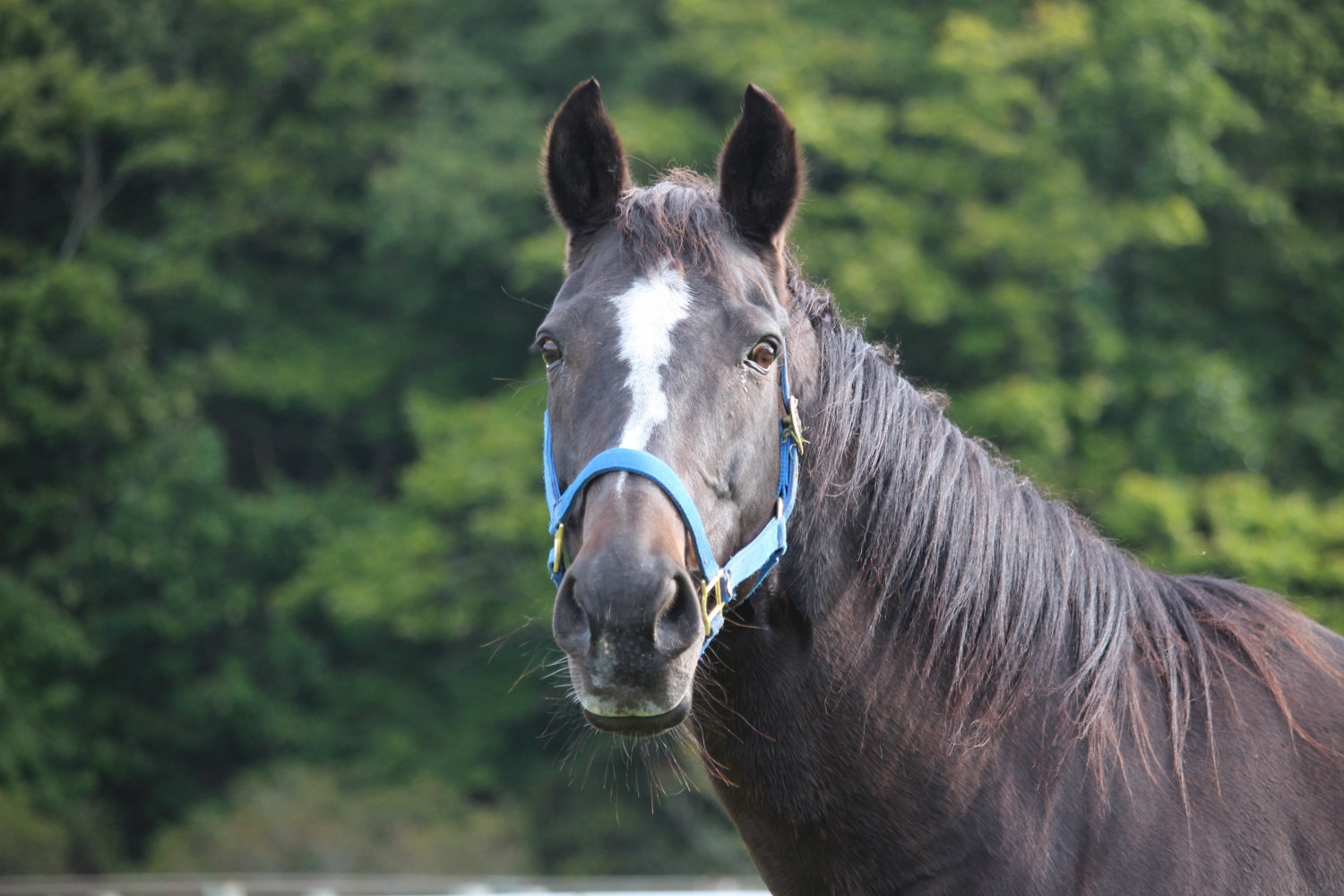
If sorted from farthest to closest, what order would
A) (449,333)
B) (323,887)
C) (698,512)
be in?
(449,333)
(323,887)
(698,512)

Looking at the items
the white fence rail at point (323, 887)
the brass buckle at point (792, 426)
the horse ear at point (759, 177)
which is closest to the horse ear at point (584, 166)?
the horse ear at point (759, 177)

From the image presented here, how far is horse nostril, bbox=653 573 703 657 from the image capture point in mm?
1927

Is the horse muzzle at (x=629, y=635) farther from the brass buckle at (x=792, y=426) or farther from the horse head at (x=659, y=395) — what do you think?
the brass buckle at (x=792, y=426)

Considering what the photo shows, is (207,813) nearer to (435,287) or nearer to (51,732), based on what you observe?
(51,732)

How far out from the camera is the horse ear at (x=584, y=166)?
253cm

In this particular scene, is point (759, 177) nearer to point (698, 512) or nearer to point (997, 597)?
point (698, 512)

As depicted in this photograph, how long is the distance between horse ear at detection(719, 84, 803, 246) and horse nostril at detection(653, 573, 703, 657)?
95 centimetres

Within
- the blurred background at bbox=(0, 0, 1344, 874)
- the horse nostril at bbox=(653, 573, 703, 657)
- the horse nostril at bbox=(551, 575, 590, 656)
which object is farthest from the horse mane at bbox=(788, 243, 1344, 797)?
the blurred background at bbox=(0, 0, 1344, 874)

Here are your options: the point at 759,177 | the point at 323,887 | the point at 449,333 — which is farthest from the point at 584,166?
the point at 449,333

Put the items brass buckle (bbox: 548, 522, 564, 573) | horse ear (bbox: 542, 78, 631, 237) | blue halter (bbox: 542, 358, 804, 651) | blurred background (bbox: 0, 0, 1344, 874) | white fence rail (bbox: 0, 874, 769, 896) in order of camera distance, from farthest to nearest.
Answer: blurred background (bbox: 0, 0, 1344, 874) → white fence rail (bbox: 0, 874, 769, 896) → horse ear (bbox: 542, 78, 631, 237) → brass buckle (bbox: 548, 522, 564, 573) → blue halter (bbox: 542, 358, 804, 651)

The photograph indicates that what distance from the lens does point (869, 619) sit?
240 centimetres

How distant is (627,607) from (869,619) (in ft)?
2.41

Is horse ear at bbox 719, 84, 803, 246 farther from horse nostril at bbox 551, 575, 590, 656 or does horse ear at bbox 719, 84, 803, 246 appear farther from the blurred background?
the blurred background

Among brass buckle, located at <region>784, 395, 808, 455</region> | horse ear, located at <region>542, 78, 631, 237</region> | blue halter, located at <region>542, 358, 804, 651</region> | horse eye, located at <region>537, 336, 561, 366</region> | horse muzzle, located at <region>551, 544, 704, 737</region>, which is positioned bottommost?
horse muzzle, located at <region>551, 544, 704, 737</region>
